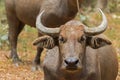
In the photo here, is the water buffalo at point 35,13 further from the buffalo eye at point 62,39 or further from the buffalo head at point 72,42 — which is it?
the buffalo eye at point 62,39

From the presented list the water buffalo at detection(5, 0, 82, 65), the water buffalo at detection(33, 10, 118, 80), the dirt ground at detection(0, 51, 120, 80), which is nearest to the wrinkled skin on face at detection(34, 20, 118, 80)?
the water buffalo at detection(33, 10, 118, 80)

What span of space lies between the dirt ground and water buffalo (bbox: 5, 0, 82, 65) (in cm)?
28

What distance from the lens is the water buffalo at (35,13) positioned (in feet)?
37.6

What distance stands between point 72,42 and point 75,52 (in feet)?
0.62

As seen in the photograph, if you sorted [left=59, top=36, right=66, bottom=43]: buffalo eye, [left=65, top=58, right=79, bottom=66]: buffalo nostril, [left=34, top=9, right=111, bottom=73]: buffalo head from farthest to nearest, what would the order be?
[left=59, top=36, right=66, bottom=43]: buffalo eye < [left=34, top=9, right=111, bottom=73]: buffalo head < [left=65, top=58, right=79, bottom=66]: buffalo nostril

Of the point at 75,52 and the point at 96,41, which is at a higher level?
the point at 75,52

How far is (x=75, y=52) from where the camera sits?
7.45 meters

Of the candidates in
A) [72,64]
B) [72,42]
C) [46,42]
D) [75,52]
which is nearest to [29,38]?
[46,42]

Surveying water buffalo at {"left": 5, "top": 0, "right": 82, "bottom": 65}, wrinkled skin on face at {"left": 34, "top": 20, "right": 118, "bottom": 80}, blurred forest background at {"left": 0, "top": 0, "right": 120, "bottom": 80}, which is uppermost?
wrinkled skin on face at {"left": 34, "top": 20, "right": 118, "bottom": 80}

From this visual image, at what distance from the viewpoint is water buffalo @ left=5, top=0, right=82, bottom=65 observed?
37.6ft

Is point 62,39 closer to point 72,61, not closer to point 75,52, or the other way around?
point 75,52

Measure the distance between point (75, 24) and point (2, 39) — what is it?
26.7ft

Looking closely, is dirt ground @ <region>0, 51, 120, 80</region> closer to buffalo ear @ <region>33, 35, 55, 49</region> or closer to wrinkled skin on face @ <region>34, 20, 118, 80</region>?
wrinkled skin on face @ <region>34, 20, 118, 80</region>

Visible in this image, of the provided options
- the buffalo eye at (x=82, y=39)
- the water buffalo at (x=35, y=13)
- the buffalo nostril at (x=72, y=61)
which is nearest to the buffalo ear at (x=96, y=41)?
the buffalo eye at (x=82, y=39)
